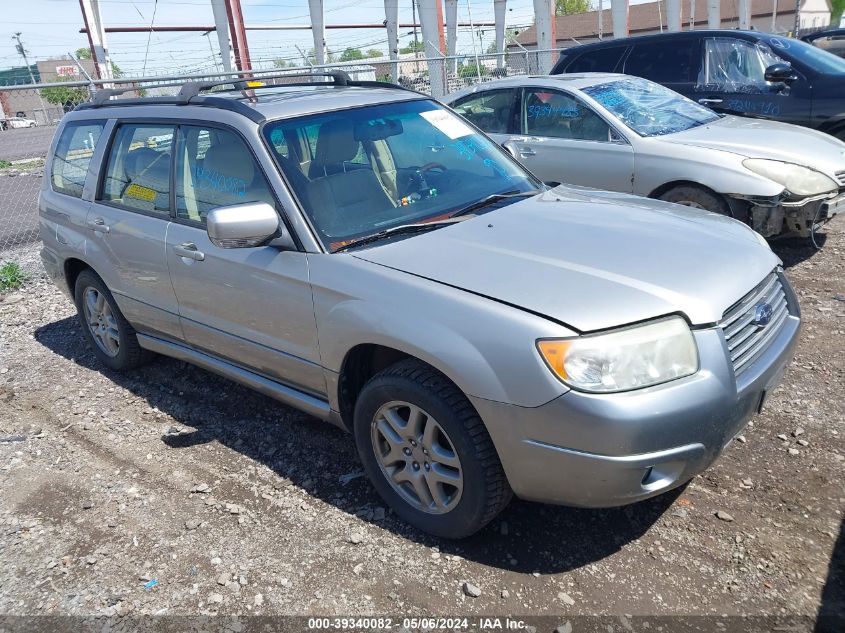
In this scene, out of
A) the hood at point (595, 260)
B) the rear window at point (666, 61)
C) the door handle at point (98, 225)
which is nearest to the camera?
the hood at point (595, 260)

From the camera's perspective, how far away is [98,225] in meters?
4.55

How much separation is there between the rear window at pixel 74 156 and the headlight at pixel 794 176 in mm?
4992

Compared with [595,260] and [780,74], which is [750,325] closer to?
[595,260]

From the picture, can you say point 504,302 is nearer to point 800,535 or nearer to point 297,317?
point 297,317

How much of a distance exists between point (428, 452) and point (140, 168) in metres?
2.71

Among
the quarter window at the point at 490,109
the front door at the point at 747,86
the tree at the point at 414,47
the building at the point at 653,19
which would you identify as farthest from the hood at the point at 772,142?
the building at the point at 653,19

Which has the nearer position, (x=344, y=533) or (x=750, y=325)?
(x=750, y=325)

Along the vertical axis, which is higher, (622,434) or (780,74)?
(780,74)

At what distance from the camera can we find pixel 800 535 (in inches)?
114

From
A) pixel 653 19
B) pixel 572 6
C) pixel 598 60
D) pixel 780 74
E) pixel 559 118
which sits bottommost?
pixel 559 118

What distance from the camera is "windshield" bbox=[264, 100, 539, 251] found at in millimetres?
3330

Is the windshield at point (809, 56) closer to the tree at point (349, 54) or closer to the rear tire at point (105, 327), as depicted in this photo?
the rear tire at point (105, 327)

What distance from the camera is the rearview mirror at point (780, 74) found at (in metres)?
7.69

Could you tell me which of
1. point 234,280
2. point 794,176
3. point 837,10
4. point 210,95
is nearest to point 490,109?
point 794,176
